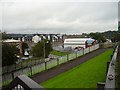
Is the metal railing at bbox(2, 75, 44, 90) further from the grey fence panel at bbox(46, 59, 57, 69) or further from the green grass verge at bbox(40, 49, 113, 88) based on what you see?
the grey fence panel at bbox(46, 59, 57, 69)

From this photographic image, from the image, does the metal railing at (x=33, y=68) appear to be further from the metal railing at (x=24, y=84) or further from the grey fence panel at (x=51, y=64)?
the metal railing at (x=24, y=84)

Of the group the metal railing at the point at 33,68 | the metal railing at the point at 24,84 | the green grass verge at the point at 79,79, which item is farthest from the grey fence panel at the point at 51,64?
the metal railing at the point at 24,84

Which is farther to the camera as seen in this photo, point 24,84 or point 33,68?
point 33,68

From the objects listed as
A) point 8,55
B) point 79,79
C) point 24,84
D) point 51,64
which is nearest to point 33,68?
point 8,55

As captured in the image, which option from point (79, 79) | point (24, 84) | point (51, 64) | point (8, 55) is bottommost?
point (51, 64)

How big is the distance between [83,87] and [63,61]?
16.4 m

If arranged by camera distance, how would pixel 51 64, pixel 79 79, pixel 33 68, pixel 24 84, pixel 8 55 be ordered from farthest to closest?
1. pixel 51 64
2. pixel 8 55
3. pixel 33 68
4. pixel 79 79
5. pixel 24 84

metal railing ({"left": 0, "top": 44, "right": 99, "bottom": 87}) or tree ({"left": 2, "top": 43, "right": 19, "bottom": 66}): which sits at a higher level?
tree ({"left": 2, "top": 43, "right": 19, "bottom": 66})

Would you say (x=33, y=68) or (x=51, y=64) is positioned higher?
(x=33, y=68)

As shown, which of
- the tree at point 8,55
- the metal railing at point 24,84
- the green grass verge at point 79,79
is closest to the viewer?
the metal railing at point 24,84

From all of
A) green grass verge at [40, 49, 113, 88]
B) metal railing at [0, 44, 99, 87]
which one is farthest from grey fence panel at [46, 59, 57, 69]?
green grass verge at [40, 49, 113, 88]

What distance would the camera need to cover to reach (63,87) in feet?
39.5

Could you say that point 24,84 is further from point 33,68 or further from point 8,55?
point 8,55

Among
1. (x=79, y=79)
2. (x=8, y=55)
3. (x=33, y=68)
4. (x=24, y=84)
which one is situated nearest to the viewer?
(x=24, y=84)
